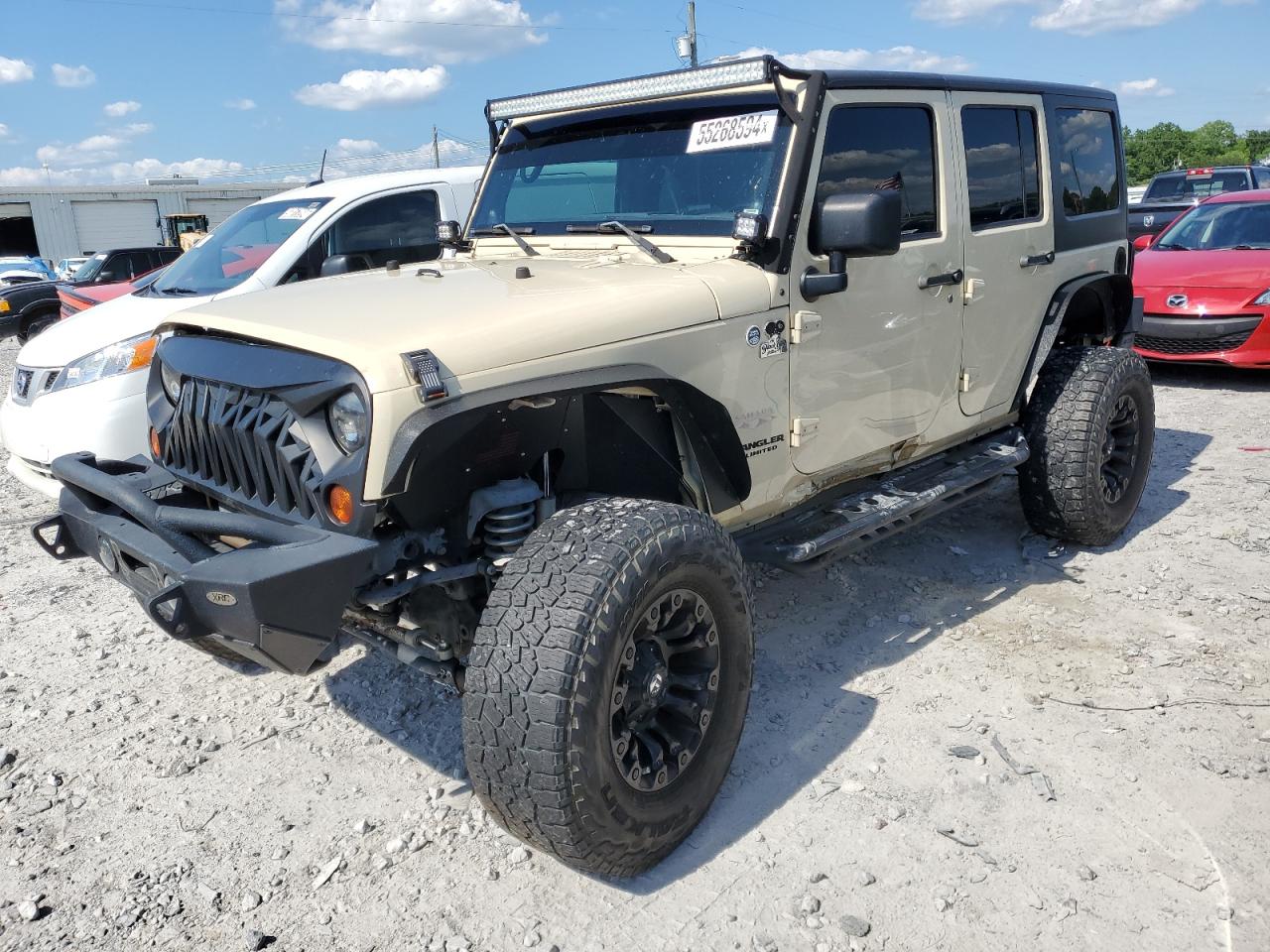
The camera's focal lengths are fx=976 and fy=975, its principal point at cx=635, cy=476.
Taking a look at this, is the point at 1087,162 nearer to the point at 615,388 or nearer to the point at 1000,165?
the point at 1000,165

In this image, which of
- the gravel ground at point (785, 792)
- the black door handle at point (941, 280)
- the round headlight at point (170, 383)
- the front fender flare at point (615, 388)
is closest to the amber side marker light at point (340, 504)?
the front fender flare at point (615, 388)

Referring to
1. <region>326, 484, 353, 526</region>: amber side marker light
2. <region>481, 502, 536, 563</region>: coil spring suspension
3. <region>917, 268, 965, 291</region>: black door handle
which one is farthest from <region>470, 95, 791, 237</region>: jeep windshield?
<region>326, 484, 353, 526</region>: amber side marker light

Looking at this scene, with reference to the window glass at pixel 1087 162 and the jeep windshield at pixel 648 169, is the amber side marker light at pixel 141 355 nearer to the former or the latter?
the jeep windshield at pixel 648 169

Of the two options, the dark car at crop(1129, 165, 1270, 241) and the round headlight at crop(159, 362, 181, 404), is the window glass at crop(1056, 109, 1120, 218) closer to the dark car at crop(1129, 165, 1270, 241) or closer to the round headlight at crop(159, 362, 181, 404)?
the round headlight at crop(159, 362, 181, 404)

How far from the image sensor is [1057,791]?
2.96 m

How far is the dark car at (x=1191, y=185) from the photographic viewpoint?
15.0m

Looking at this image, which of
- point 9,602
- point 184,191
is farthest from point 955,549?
point 184,191

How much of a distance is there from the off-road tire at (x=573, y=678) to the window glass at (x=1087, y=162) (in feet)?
10.4

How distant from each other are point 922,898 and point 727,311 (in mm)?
1720

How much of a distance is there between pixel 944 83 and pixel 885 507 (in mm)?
1705

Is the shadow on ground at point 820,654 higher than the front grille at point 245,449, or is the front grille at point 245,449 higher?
the front grille at point 245,449

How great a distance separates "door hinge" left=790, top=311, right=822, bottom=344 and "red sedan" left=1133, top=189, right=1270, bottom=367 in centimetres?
616

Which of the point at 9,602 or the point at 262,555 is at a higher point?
the point at 262,555

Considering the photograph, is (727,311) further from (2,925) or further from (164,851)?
(2,925)
